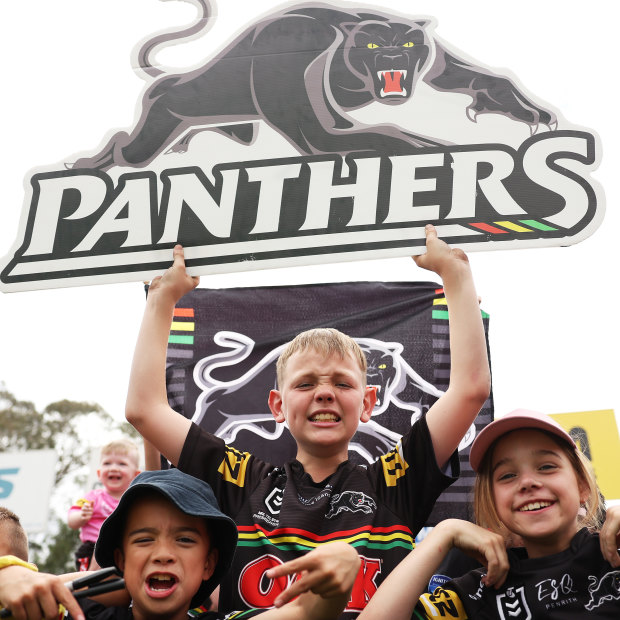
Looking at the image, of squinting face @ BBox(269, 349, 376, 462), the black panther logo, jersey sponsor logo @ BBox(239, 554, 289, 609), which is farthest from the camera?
the black panther logo

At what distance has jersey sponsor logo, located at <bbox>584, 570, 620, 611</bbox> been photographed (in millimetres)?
1948

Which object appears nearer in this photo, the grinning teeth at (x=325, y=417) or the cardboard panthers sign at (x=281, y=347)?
the grinning teeth at (x=325, y=417)

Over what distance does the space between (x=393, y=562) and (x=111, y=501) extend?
14.1 ft

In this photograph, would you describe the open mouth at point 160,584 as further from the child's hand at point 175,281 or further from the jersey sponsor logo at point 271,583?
the child's hand at point 175,281

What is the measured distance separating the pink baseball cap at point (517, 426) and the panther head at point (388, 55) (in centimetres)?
138

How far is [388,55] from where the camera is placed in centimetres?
303

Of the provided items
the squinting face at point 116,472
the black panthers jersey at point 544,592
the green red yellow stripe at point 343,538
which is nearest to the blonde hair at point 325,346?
the green red yellow stripe at point 343,538

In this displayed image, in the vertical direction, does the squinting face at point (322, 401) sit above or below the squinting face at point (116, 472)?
above

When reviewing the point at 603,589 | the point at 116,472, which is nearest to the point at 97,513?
the point at 116,472

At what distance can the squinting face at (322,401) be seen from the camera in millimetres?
2389

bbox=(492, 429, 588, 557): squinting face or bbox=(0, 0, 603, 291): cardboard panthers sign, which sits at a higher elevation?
bbox=(0, 0, 603, 291): cardboard panthers sign

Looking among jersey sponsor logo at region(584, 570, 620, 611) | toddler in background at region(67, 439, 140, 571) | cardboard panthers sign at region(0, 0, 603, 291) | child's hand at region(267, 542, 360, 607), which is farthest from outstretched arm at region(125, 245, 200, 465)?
toddler in background at region(67, 439, 140, 571)

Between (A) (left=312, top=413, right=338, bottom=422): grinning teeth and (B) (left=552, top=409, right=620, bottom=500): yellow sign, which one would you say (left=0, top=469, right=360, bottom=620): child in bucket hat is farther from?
(B) (left=552, top=409, right=620, bottom=500): yellow sign

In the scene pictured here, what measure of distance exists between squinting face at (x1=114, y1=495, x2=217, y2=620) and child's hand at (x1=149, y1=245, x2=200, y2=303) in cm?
86
